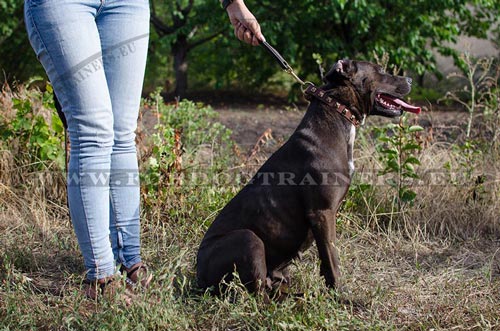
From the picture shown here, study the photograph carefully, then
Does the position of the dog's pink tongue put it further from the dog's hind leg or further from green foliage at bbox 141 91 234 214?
green foliage at bbox 141 91 234 214

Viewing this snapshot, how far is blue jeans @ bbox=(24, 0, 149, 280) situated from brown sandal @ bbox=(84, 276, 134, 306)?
5 cm

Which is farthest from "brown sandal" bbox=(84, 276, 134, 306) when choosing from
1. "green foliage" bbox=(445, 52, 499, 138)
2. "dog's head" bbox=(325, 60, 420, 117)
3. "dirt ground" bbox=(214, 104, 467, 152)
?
"green foliage" bbox=(445, 52, 499, 138)

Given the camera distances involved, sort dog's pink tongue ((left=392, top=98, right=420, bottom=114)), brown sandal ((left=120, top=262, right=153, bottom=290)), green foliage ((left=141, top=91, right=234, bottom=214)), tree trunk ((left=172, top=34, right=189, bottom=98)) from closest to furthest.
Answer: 1. brown sandal ((left=120, top=262, right=153, bottom=290))
2. dog's pink tongue ((left=392, top=98, right=420, bottom=114))
3. green foliage ((left=141, top=91, right=234, bottom=214))
4. tree trunk ((left=172, top=34, right=189, bottom=98))

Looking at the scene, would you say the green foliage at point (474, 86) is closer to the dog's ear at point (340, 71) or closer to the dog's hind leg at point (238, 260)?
the dog's ear at point (340, 71)

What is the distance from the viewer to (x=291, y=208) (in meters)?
3.41

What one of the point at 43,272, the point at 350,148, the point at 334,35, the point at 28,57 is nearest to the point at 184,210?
the point at 43,272

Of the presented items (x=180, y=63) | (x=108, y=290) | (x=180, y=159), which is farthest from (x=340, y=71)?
(x=180, y=63)

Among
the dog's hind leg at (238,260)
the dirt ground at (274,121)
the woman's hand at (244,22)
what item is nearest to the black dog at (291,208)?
the dog's hind leg at (238,260)

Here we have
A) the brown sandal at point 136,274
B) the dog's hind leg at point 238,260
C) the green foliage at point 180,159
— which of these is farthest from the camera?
the green foliage at point 180,159

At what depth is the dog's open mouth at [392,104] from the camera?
3.64 m

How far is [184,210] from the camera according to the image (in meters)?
4.51

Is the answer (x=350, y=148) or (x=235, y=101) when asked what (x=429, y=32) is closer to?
(x=235, y=101)

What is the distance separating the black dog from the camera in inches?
130

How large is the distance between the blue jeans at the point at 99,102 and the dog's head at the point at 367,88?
1072 millimetres
